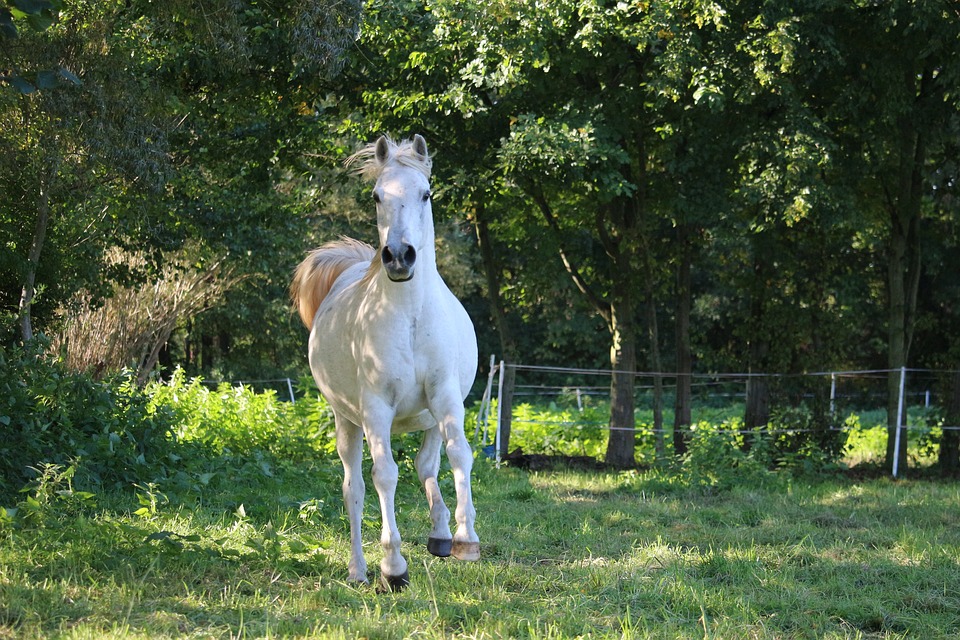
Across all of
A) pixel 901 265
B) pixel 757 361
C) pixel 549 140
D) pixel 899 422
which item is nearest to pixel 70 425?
pixel 549 140

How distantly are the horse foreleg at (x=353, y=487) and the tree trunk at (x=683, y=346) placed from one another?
9233mm

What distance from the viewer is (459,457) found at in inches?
192

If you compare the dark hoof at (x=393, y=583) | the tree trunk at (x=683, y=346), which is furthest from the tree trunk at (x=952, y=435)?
the dark hoof at (x=393, y=583)

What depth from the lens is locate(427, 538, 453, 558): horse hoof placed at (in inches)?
197

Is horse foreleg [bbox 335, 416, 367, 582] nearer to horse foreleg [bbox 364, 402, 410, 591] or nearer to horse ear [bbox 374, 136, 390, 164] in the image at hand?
horse foreleg [bbox 364, 402, 410, 591]

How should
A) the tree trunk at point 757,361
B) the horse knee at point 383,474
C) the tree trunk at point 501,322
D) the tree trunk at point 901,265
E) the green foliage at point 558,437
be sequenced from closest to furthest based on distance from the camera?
1. the horse knee at point 383,474
2. the tree trunk at point 901,265
3. the tree trunk at point 757,361
4. the tree trunk at point 501,322
5. the green foliage at point 558,437

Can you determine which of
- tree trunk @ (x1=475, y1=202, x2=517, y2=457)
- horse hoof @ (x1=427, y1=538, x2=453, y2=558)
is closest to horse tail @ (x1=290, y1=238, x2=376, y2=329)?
horse hoof @ (x1=427, y1=538, x2=453, y2=558)

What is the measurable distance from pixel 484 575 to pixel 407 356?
1387mm

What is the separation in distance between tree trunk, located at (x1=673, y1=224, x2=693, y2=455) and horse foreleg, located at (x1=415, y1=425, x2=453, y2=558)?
31.1 ft

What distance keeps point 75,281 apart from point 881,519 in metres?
8.14

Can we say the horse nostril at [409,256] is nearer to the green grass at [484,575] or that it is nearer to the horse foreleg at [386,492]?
the horse foreleg at [386,492]

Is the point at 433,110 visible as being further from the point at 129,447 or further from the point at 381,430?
the point at 381,430

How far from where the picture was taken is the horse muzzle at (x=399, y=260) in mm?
4461

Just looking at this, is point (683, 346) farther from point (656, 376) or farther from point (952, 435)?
point (952, 435)
